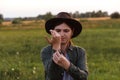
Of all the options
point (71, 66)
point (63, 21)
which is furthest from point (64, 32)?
point (71, 66)

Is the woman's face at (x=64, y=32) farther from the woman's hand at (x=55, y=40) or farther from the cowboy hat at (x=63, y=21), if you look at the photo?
the woman's hand at (x=55, y=40)

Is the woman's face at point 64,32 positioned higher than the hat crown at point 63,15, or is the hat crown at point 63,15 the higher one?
the hat crown at point 63,15

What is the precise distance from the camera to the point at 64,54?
15.5 ft

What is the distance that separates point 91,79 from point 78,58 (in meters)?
4.52

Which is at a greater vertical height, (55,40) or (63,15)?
(63,15)

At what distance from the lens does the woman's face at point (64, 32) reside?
15.1ft

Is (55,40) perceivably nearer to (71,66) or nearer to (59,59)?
(59,59)

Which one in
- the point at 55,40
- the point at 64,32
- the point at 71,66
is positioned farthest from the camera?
the point at 64,32

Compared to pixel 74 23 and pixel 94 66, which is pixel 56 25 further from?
pixel 94 66

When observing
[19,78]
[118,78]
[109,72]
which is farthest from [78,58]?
[109,72]

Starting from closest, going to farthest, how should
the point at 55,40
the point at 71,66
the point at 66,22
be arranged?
the point at 55,40
the point at 71,66
the point at 66,22

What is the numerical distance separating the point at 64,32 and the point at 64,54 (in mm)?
233

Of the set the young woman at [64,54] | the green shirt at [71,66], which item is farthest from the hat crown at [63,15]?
the green shirt at [71,66]

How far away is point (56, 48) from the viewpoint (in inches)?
170
